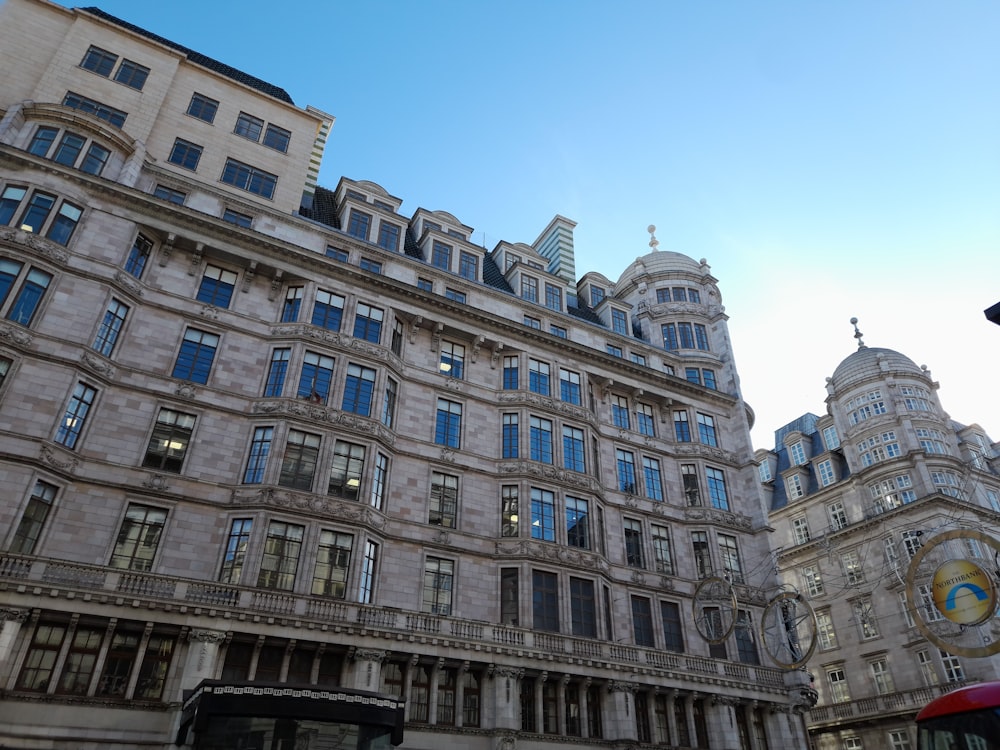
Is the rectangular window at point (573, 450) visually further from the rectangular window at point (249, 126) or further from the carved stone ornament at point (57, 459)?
the rectangular window at point (249, 126)

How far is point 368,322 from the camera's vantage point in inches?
1331

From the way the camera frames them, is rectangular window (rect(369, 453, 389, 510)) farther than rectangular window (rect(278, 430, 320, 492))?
Yes

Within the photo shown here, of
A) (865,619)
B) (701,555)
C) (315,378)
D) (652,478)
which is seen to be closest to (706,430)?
(652,478)

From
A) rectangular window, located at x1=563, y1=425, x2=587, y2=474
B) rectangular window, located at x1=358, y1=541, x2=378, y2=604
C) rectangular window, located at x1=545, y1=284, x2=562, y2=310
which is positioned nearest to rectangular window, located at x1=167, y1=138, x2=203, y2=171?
rectangular window, located at x1=358, y1=541, x2=378, y2=604

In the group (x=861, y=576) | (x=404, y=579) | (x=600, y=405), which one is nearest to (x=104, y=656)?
(x=404, y=579)

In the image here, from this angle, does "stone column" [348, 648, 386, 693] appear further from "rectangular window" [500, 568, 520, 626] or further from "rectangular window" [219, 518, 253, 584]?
"rectangular window" [500, 568, 520, 626]

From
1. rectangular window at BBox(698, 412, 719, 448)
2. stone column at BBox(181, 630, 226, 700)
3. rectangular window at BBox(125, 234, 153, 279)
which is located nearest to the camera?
stone column at BBox(181, 630, 226, 700)

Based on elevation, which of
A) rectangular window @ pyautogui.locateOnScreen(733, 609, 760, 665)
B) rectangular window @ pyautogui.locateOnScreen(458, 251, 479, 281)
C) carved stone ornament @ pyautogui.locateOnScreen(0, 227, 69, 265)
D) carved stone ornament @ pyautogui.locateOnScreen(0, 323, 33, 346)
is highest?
rectangular window @ pyautogui.locateOnScreen(458, 251, 479, 281)

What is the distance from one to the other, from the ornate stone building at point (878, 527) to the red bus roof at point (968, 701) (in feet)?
90.1

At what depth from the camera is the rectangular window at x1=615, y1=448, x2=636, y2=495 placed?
3781 cm

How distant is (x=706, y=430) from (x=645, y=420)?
423 cm

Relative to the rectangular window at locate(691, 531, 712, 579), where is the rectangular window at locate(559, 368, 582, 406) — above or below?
above

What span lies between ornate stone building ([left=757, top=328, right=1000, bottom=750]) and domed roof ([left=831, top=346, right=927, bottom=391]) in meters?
0.11

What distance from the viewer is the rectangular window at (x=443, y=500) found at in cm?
3128
